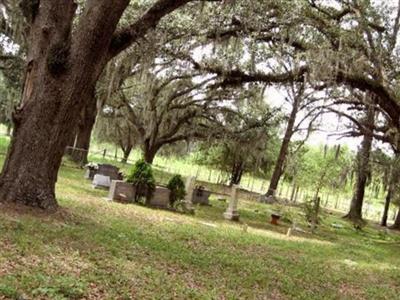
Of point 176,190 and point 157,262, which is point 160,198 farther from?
point 157,262

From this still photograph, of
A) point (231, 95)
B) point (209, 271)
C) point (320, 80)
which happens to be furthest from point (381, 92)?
point (231, 95)

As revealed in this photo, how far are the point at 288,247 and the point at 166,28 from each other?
23.5ft

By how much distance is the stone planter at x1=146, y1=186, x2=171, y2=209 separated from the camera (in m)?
15.5

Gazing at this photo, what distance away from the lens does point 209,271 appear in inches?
300

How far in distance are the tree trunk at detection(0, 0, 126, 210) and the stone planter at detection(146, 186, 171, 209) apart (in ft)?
21.1

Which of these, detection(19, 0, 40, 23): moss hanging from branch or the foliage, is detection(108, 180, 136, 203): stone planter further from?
the foliage

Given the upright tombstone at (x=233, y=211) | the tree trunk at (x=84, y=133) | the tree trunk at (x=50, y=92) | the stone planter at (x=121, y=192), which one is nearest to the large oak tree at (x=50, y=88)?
the tree trunk at (x=50, y=92)

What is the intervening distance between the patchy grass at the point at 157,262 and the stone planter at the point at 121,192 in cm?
142

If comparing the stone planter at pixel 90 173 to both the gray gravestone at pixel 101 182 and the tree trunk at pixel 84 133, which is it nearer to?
the gray gravestone at pixel 101 182

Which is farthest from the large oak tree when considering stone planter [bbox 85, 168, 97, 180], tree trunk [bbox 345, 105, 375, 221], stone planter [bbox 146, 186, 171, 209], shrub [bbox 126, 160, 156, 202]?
tree trunk [bbox 345, 105, 375, 221]

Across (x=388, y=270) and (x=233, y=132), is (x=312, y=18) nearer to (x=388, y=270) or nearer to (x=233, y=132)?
(x=388, y=270)

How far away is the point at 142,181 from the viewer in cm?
1547

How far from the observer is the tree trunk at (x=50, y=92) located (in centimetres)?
875

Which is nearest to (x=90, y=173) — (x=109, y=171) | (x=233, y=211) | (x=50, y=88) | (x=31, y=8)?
(x=109, y=171)
